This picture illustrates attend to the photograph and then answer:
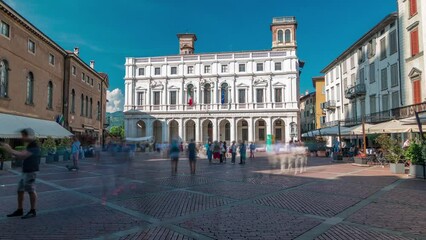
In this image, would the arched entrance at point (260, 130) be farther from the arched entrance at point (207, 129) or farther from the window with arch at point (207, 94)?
the window with arch at point (207, 94)

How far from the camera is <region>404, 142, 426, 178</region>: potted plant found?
38.8 ft

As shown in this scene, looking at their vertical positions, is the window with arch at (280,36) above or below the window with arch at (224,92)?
above

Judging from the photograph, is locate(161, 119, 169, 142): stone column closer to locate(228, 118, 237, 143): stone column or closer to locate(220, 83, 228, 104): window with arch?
locate(220, 83, 228, 104): window with arch

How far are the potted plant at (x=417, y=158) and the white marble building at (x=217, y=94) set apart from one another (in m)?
33.0

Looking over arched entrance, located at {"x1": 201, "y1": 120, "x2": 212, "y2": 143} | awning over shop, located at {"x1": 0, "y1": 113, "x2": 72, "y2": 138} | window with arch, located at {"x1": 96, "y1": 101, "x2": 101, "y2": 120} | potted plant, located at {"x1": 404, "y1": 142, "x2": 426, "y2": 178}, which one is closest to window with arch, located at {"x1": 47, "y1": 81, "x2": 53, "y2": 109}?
awning over shop, located at {"x1": 0, "y1": 113, "x2": 72, "y2": 138}

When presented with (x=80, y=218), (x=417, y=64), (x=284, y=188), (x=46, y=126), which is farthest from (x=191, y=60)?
(x=80, y=218)

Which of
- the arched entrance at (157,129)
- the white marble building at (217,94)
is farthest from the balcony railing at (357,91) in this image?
the arched entrance at (157,129)

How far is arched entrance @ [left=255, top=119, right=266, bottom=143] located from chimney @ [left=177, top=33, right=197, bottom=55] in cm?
2003

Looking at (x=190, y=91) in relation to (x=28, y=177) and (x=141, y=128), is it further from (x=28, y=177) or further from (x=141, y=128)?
(x=28, y=177)

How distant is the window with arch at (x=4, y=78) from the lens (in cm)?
2023

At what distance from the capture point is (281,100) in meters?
47.6

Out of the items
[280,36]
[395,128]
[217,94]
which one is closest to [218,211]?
[395,128]

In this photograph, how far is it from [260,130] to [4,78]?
37057 millimetres

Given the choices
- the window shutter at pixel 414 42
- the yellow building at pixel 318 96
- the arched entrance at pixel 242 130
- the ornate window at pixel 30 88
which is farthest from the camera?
the yellow building at pixel 318 96
